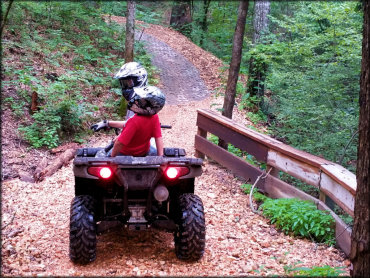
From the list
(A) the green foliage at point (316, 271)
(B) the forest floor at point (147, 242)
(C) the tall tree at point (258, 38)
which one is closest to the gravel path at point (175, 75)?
(C) the tall tree at point (258, 38)

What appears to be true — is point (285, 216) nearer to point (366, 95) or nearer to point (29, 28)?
point (366, 95)

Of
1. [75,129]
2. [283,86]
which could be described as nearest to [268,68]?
[283,86]

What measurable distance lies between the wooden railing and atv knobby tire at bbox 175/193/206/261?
70.9 inches

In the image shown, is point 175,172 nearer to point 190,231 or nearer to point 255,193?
point 190,231

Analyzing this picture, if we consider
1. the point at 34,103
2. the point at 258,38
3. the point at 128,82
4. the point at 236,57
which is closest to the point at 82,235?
the point at 128,82

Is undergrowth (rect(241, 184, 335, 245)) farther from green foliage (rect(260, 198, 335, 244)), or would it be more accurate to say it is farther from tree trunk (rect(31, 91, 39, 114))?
tree trunk (rect(31, 91, 39, 114))

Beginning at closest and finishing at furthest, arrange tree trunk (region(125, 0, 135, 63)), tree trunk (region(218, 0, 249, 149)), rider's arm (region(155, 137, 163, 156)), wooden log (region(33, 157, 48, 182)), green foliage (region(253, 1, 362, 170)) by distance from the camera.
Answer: rider's arm (region(155, 137, 163, 156)), wooden log (region(33, 157, 48, 182)), green foliage (region(253, 1, 362, 170)), tree trunk (region(218, 0, 249, 149)), tree trunk (region(125, 0, 135, 63))

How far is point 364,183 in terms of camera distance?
3146mm

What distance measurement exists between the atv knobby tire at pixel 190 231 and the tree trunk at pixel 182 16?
871 inches

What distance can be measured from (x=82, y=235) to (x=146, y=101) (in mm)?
1627

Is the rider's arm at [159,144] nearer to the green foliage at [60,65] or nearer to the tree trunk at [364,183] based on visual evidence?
the tree trunk at [364,183]

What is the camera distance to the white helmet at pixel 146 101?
14.0 feet

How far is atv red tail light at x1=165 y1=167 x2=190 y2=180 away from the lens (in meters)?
4.15

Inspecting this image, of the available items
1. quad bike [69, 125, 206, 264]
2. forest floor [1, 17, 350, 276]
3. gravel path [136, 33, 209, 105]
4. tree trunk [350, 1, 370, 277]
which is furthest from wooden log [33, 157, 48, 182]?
gravel path [136, 33, 209, 105]
